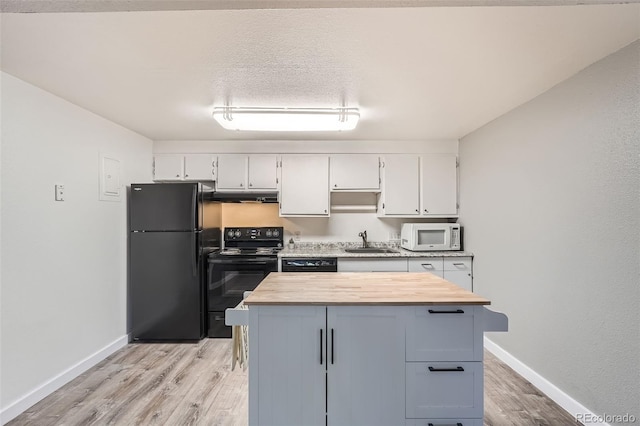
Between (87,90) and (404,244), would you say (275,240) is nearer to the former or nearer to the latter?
(404,244)

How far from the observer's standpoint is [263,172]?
371cm

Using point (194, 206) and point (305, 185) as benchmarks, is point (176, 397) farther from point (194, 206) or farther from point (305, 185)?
point (305, 185)

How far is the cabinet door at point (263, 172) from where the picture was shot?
3.70 meters

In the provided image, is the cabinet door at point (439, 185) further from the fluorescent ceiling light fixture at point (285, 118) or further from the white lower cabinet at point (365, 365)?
the white lower cabinet at point (365, 365)

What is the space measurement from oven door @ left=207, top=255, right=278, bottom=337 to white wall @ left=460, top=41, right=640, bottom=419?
2.43 m

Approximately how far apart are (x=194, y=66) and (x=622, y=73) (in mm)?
2547

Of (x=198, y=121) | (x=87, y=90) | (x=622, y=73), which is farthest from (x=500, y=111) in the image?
(x=87, y=90)

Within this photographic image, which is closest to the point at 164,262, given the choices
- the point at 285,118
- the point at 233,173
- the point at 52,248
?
the point at 52,248

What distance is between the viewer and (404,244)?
378 centimetres

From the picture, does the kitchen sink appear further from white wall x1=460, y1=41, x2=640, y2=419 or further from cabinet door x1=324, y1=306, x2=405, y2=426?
cabinet door x1=324, y1=306, x2=405, y2=426

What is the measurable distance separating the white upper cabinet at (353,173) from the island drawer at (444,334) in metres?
2.31

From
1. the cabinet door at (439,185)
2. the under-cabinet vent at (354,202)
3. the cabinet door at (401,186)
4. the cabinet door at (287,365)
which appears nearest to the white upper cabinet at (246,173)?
the under-cabinet vent at (354,202)

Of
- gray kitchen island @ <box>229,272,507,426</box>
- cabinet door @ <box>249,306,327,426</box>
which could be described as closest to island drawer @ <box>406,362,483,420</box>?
gray kitchen island @ <box>229,272,507,426</box>

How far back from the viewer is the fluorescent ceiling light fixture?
2469mm
